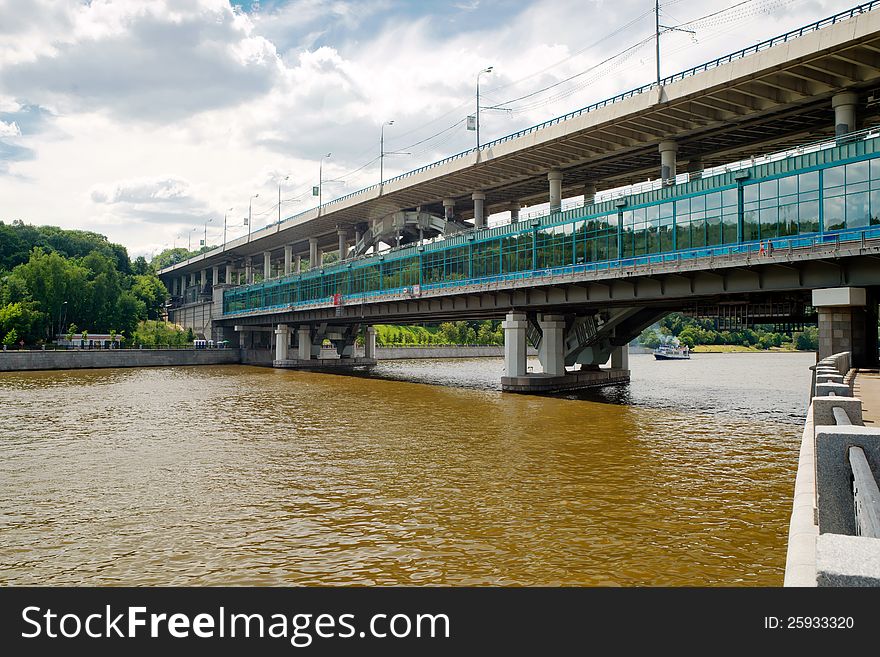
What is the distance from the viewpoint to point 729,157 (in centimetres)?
6241

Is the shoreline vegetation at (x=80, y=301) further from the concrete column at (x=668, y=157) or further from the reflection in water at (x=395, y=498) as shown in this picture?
the reflection in water at (x=395, y=498)

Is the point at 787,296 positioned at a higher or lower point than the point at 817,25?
lower

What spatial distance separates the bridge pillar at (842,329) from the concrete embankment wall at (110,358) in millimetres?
88964

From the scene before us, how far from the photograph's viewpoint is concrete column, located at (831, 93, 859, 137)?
145ft

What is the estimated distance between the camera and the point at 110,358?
9638 cm

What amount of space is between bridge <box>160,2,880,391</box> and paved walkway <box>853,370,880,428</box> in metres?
9.89

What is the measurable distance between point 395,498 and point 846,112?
141ft

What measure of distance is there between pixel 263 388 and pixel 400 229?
3844cm

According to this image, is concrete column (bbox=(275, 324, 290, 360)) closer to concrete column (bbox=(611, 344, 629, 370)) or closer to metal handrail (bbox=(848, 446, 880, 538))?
concrete column (bbox=(611, 344, 629, 370))

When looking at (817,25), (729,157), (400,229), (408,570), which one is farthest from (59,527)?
(400,229)

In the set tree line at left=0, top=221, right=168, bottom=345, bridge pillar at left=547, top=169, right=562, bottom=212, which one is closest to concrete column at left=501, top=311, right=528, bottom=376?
bridge pillar at left=547, top=169, right=562, bottom=212

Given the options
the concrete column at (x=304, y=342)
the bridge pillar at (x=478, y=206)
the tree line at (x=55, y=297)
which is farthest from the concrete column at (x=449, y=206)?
the tree line at (x=55, y=297)

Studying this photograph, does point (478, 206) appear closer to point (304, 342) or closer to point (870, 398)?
point (304, 342)
